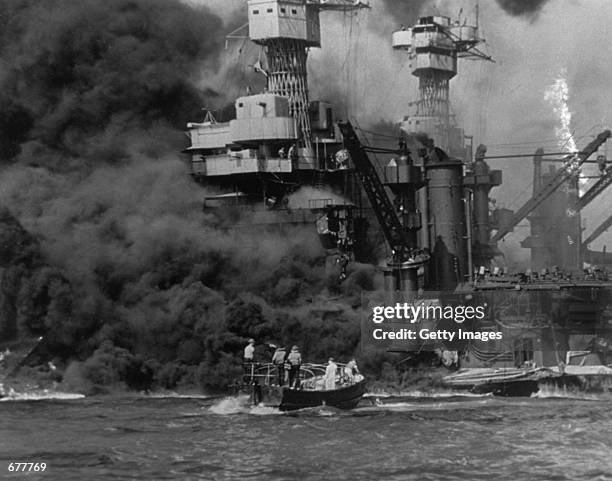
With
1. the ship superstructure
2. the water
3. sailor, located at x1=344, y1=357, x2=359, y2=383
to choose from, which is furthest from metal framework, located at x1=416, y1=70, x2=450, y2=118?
sailor, located at x1=344, y1=357, x2=359, y2=383

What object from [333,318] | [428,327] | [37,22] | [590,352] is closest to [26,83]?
[37,22]

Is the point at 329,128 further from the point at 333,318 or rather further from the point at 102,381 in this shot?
the point at 102,381

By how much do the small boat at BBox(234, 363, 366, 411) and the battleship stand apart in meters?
12.1

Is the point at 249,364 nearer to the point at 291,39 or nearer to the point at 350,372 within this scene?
the point at 350,372

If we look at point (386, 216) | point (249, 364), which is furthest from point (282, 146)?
point (249, 364)

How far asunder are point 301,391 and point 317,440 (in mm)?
9290

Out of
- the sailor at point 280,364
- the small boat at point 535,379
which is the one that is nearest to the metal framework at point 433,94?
the small boat at point 535,379

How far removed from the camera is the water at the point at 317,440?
64125 mm

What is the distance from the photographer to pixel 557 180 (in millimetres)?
122875

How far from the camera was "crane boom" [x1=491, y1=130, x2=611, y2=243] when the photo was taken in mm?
115375

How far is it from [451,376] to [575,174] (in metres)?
32.0

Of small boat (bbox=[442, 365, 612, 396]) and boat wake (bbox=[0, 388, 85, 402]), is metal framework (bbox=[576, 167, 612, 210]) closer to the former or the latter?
small boat (bbox=[442, 365, 612, 396])

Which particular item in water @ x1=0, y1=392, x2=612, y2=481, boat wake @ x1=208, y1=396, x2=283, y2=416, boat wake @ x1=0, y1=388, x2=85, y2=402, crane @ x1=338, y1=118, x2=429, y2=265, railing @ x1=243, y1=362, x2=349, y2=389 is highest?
crane @ x1=338, y1=118, x2=429, y2=265

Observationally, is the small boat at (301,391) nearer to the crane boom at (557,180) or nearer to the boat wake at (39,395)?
the boat wake at (39,395)
